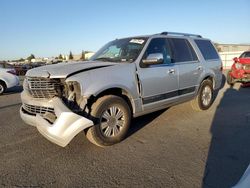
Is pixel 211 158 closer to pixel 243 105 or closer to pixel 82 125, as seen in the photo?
pixel 82 125

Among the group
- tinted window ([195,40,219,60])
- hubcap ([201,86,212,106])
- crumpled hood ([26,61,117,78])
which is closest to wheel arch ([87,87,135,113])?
crumpled hood ([26,61,117,78])

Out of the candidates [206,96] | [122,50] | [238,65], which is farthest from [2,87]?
[238,65]

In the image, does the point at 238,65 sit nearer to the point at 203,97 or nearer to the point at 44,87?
the point at 203,97

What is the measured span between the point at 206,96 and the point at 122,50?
295cm

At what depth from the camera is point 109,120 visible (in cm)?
449

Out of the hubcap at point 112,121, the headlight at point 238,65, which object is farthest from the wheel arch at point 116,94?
the headlight at point 238,65

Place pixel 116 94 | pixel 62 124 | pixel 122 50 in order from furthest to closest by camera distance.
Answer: pixel 122 50, pixel 116 94, pixel 62 124

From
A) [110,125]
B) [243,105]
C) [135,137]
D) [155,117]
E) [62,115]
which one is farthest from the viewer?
[243,105]

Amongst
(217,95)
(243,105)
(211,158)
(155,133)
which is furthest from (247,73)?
(211,158)

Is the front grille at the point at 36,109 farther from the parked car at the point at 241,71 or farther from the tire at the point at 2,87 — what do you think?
the parked car at the point at 241,71

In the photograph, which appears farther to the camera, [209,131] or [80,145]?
[209,131]

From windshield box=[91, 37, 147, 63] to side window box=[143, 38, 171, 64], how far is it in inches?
6.8

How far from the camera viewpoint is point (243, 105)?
768cm

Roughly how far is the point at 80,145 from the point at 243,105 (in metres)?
5.36
